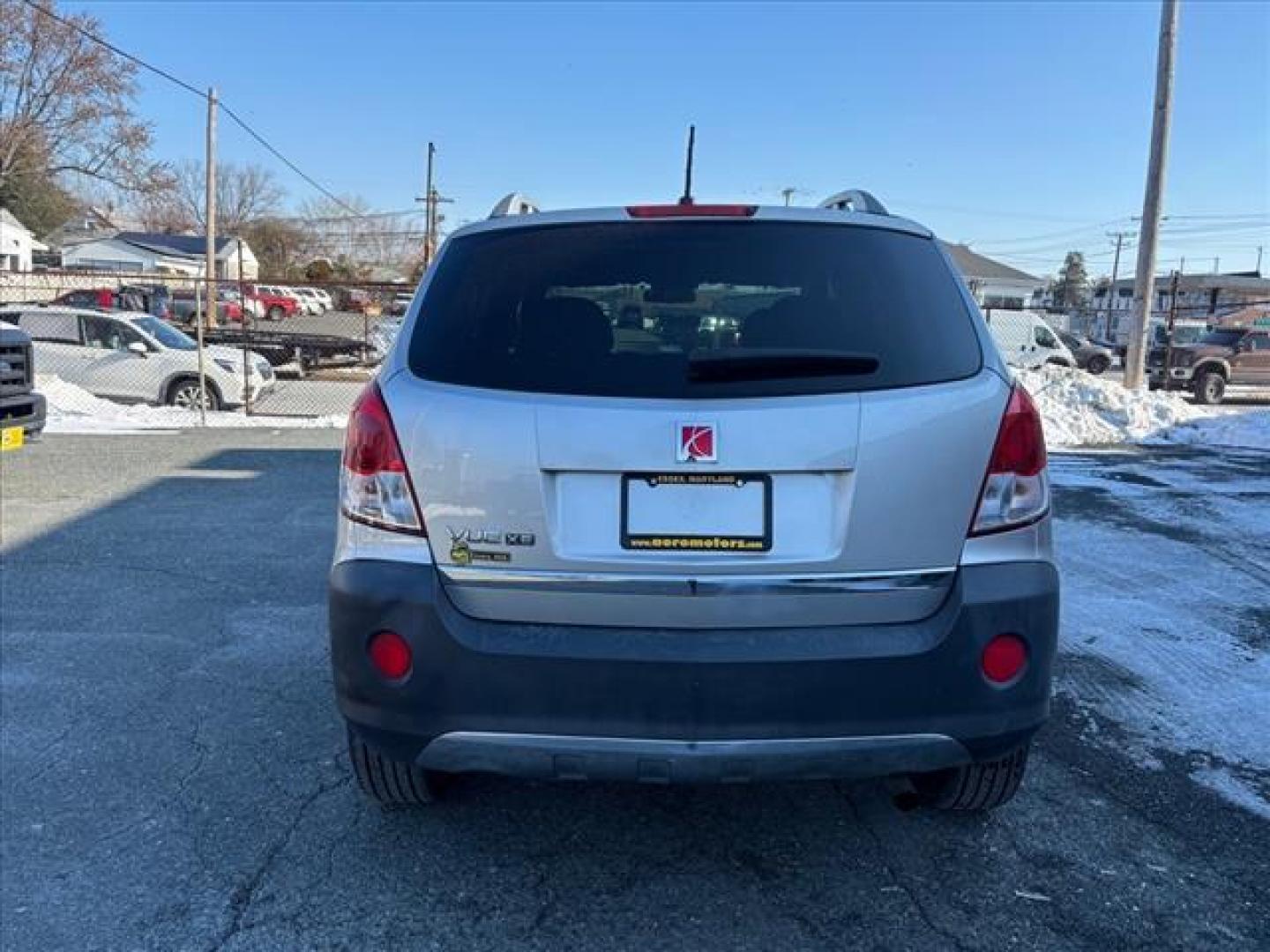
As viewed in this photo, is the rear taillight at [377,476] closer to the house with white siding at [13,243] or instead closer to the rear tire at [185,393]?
the rear tire at [185,393]

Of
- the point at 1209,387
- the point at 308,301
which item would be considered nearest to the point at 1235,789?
the point at 1209,387

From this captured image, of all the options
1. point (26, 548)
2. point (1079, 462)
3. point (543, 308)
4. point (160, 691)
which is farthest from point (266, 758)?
point (1079, 462)

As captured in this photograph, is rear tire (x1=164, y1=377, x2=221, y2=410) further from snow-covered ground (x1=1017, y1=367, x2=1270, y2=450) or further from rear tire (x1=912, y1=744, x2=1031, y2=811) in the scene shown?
rear tire (x1=912, y1=744, x2=1031, y2=811)

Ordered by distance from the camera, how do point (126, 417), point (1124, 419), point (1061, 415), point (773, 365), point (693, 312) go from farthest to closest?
1. point (1124, 419)
2. point (1061, 415)
3. point (126, 417)
4. point (693, 312)
5. point (773, 365)

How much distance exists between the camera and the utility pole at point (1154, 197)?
1717 centimetres

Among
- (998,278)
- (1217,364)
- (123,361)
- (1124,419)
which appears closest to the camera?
(123,361)

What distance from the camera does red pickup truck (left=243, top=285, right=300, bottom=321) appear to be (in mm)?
41875

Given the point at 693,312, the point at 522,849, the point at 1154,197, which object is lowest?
the point at 522,849

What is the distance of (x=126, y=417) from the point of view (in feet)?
43.6

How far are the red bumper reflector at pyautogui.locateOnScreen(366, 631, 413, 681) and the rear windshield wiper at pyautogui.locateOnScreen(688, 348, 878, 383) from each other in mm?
979

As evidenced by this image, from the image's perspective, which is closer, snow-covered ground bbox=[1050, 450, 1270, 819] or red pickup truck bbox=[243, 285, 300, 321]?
snow-covered ground bbox=[1050, 450, 1270, 819]

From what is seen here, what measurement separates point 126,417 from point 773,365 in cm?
1310

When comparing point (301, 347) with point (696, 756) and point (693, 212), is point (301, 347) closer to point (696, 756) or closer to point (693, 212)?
point (693, 212)

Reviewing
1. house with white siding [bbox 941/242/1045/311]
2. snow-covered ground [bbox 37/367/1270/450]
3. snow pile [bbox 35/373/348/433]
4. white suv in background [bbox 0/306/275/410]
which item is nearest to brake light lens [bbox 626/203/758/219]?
snow pile [bbox 35/373/348/433]
